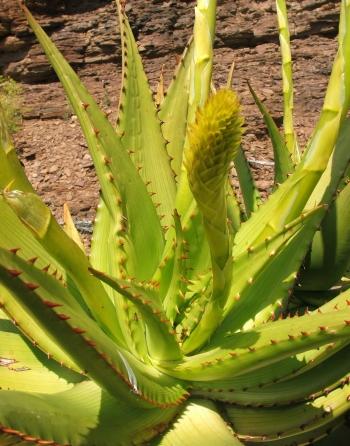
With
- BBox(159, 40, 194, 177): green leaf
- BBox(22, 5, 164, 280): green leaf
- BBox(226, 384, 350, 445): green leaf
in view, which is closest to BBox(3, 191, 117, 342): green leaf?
BBox(22, 5, 164, 280): green leaf

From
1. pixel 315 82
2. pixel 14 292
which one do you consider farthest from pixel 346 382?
pixel 315 82

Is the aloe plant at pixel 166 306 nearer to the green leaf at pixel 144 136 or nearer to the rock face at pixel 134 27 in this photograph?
the green leaf at pixel 144 136

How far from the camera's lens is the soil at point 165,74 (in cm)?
265

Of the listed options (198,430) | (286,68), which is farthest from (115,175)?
(286,68)

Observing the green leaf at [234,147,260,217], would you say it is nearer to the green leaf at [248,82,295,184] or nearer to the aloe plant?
the green leaf at [248,82,295,184]

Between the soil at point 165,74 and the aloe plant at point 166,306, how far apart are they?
129cm

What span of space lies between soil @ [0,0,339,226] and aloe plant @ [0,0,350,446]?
129cm

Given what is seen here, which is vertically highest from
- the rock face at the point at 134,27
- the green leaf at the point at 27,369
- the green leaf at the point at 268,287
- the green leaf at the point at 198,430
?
the rock face at the point at 134,27

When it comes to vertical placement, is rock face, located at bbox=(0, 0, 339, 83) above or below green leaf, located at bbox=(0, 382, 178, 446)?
above

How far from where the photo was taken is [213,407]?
93 centimetres

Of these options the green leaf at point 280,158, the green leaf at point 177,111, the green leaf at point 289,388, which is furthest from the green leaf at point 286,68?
the green leaf at point 289,388

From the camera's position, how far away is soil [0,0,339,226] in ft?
8.70

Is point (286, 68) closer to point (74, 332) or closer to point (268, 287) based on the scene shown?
point (268, 287)

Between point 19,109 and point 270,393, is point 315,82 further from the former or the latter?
point 270,393
